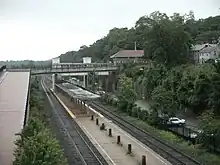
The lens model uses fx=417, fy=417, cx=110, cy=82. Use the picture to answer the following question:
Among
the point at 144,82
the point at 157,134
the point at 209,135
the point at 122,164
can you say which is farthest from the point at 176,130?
the point at 144,82

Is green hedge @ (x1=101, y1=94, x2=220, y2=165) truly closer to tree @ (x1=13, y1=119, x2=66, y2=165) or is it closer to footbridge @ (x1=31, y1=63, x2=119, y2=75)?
tree @ (x1=13, y1=119, x2=66, y2=165)

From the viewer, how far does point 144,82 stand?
55.6 m

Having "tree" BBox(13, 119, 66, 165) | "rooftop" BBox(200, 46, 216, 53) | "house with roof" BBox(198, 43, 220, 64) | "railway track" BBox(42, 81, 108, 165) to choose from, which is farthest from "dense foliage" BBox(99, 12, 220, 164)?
"rooftop" BBox(200, 46, 216, 53)

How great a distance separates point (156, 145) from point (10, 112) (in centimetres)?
830

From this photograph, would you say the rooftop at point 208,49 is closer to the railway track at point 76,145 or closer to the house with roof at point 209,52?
the house with roof at point 209,52

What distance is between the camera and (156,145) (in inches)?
931

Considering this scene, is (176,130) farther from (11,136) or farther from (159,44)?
(159,44)

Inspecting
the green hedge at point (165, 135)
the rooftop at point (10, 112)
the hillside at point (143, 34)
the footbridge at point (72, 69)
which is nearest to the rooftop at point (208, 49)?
the hillside at point (143, 34)

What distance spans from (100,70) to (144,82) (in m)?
16.1

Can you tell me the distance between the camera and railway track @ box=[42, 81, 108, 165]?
20.6 meters

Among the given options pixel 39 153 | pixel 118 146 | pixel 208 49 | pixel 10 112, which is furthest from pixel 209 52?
pixel 39 153

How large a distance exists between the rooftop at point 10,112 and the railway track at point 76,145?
3291 millimetres

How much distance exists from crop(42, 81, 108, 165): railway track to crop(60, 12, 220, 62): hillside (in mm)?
27015

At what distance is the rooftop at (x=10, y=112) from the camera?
15.1 meters
